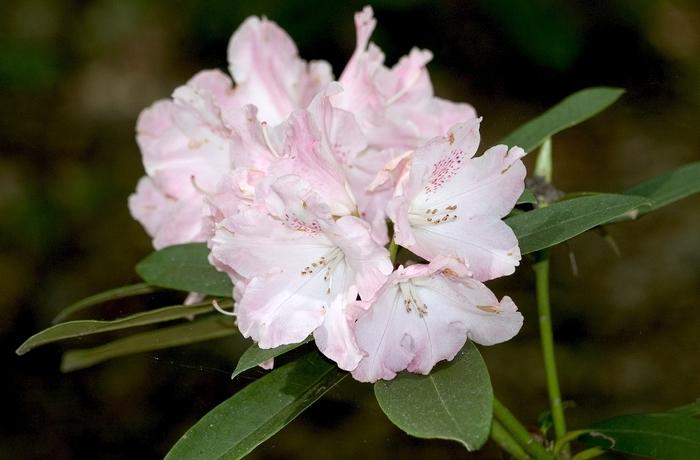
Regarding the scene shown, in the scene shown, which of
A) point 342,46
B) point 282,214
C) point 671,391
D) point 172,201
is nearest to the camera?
point 282,214

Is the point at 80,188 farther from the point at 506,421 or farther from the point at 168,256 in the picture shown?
the point at 506,421

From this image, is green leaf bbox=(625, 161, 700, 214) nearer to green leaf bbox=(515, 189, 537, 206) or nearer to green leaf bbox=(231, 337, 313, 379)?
green leaf bbox=(515, 189, 537, 206)

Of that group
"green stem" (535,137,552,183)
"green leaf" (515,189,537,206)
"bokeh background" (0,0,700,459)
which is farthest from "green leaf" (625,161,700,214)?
"bokeh background" (0,0,700,459)

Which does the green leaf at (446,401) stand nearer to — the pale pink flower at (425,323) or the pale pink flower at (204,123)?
the pale pink flower at (425,323)

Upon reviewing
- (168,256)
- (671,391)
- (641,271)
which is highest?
(168,256)

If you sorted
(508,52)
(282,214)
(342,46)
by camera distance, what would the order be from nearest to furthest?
(282,214), (342,46), (508,52)

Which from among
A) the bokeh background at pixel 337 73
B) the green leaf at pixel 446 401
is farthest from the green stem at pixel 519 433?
the bokeh background at pixel 337 73

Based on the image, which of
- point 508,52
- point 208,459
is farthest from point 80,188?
point 208,459
